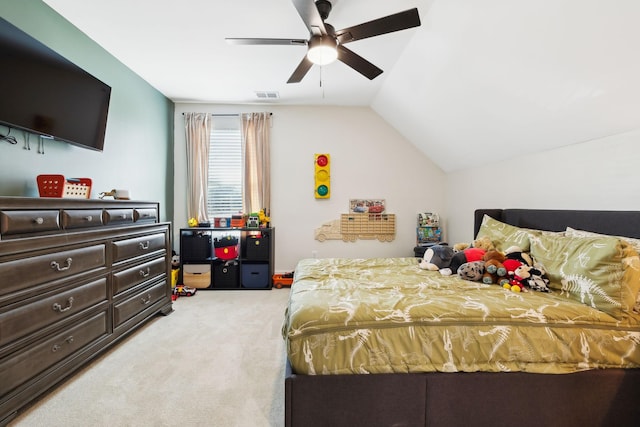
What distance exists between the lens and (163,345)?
7.84 ft

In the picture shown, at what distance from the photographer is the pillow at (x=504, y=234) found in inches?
91.1

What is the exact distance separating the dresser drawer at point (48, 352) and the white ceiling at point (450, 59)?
2.60 meters

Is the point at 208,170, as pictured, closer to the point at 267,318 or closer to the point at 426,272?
the point at 267,318

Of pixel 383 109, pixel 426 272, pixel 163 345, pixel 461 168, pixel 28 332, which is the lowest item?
pixel 163 345

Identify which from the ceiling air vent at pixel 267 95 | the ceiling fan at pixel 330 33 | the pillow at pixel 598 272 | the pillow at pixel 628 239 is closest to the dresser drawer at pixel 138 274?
the ceiling fan at pixel 330 33

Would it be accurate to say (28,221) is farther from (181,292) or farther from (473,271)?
(473,271)

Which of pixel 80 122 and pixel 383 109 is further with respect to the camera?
pixel 383 109

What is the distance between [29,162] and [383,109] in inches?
162

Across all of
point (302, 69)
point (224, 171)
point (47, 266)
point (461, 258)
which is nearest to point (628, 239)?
point (461, 258)

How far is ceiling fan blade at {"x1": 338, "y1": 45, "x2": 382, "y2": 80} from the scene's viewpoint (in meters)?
2.23

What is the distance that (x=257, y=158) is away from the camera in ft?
14.4

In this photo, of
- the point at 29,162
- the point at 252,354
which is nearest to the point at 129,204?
the point at 29,162

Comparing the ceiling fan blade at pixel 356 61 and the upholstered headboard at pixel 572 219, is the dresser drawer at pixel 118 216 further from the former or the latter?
the upholstered headboard at pixel 572 219

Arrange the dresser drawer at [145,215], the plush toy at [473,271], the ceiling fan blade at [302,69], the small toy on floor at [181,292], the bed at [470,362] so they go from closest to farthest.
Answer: the bed at [470,362]
the plush toy at [473,271]
the ceiling fan blade at [302,69]
the dresser drawer at [145,215]
the small toy on floor at [181,292]
